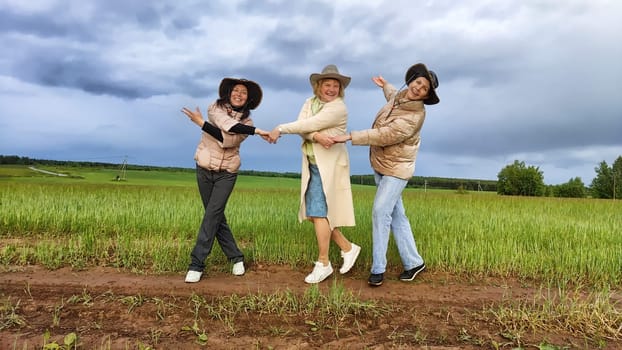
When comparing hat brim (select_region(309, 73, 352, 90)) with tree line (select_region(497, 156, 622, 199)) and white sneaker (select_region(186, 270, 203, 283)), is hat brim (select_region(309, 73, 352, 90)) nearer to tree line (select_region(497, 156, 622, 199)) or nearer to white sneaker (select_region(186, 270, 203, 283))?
white sneaker (select_region(186, 270, 203, 283))

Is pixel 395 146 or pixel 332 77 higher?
pixel 332 77

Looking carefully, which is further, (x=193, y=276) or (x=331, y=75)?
(x=193, y=276)

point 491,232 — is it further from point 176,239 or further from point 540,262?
point 176,239

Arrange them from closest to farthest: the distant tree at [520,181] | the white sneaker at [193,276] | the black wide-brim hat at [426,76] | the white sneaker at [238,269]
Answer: the black wide-brim hat at [426,76] < the white sneaker at [193,276] < the white sneaker at [238,269] < the distant tree at [520,181]

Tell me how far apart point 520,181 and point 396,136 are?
6872cm

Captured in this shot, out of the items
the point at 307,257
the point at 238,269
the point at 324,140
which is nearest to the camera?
the point at 324,140

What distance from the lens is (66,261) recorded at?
18.7ft

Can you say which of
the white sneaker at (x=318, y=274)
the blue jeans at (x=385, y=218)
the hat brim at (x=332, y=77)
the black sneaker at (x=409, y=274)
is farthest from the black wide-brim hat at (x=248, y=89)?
the black sneaker at (x=409, y=274)

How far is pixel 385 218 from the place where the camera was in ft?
15.0

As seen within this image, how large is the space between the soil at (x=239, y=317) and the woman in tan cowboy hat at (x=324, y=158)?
0.74 meters

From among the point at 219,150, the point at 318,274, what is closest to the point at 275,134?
the point at 219,150

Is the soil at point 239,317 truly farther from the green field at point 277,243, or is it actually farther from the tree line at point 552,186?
the tree line at point 552,186

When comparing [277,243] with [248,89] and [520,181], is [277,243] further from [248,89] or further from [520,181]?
[520,181]

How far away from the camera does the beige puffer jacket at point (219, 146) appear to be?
4695 mm
